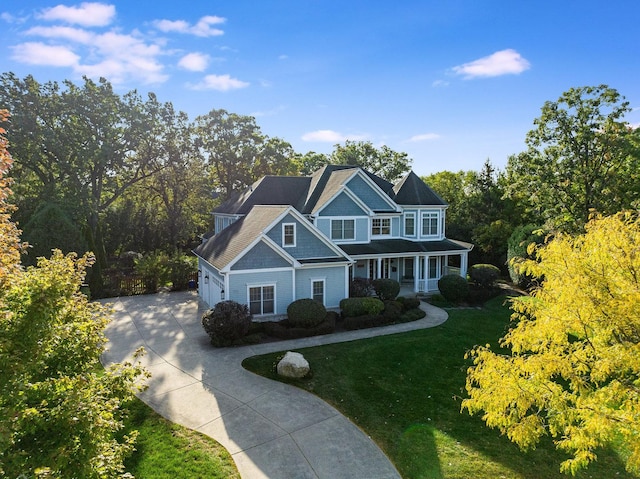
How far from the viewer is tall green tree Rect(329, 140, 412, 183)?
50.2m

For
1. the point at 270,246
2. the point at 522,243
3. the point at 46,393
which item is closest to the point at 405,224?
the point at 522,243

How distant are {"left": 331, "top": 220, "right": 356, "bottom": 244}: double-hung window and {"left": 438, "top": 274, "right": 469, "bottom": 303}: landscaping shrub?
6810 millimetres

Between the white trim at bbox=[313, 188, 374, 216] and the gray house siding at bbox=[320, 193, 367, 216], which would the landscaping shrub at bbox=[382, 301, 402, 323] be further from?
the white trim at bbox=[313, 188, 374, 216]

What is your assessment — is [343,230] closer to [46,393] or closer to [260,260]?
[260,260]


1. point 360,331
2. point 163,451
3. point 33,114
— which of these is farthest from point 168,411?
point 33,114

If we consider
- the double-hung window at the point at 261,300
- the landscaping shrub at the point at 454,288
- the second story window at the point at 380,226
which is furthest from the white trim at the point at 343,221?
the double-hung window at the point at 261,300

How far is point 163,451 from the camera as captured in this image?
9.38 m

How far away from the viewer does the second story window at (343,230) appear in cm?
2562

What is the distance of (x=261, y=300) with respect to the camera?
759 inches

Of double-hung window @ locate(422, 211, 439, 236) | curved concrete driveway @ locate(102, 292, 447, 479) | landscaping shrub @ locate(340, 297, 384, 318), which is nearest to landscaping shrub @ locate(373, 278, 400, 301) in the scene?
landscaping shrub @ locate(340, 297, 384, 318)

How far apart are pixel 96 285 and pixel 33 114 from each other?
13.5 metres

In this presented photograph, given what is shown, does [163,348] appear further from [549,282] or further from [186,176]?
[186,176]

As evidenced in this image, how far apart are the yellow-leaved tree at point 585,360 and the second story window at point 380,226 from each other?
20.1 metres

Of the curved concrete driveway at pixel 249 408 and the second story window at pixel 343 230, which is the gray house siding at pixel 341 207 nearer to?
the second story window at pixel 343 230
